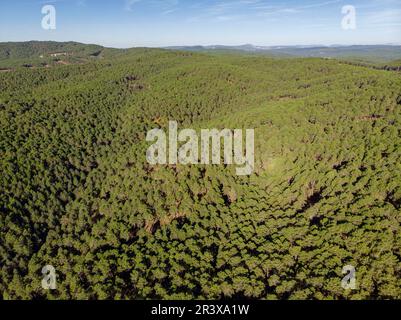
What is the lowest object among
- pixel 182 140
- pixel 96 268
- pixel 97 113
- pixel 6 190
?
pixel 96 268

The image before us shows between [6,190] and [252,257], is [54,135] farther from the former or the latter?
[252,257]

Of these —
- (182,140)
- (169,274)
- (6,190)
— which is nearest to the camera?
(169,274)
